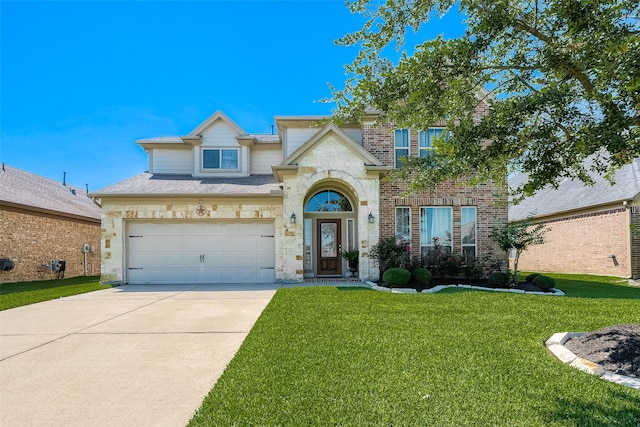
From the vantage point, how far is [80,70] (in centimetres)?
1148

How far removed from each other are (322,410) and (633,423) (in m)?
2.41

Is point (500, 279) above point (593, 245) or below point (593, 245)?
below

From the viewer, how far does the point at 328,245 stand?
14.7m

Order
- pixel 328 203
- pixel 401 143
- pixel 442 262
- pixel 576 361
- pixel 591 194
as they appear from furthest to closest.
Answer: pixel 591 194
pixel 328 203
pixel 401 143
pixel 442 262
pixel 576 361

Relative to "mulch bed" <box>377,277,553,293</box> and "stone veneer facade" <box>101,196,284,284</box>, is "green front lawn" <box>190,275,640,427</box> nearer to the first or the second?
"mulch bed" <box>377,277,553,293</box>

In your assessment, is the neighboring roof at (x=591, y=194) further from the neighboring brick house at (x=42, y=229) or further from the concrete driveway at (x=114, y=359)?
the neighboring brick house at (x=42, y=229)

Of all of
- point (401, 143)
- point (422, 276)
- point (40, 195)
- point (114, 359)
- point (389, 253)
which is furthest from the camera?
point (40, 195)

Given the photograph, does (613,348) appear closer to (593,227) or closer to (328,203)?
(328,203)

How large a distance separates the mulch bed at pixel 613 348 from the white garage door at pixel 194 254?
1029 cm

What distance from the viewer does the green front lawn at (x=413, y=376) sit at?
115 inches

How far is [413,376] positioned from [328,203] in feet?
36.7

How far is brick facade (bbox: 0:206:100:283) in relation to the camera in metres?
14.8

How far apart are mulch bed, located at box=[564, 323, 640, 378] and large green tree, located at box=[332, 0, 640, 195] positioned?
2.08 m

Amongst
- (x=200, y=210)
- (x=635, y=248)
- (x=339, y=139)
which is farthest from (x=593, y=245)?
(x=200, y=210)
